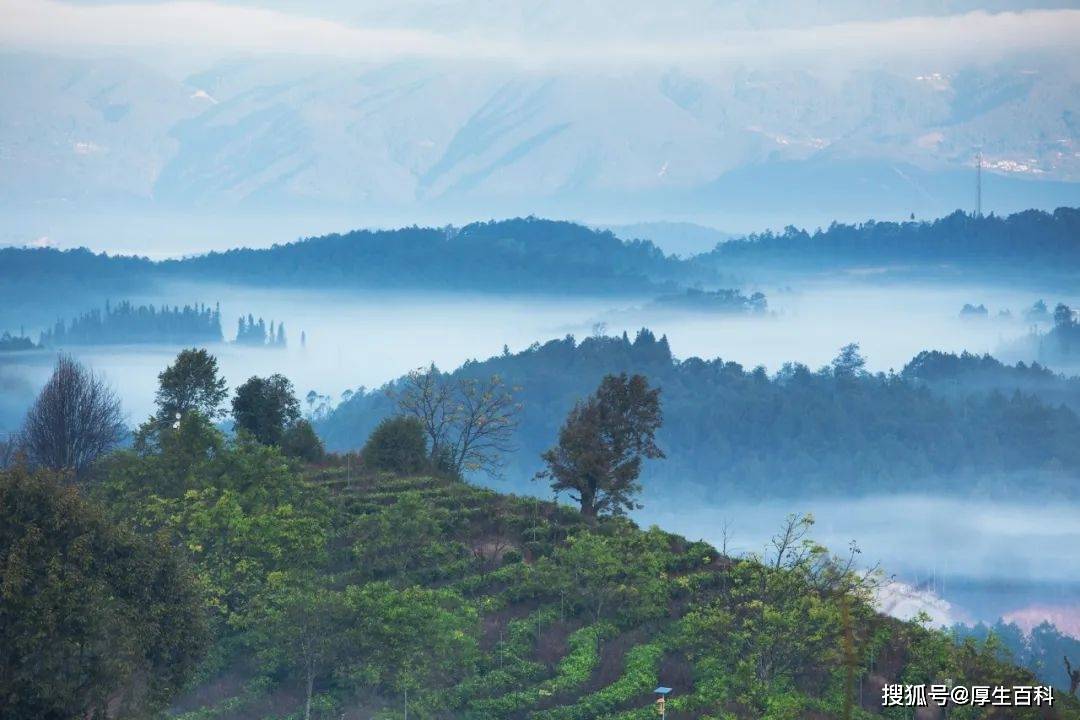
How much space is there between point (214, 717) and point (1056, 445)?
174965 mm

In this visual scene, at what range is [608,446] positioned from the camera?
57.2 metres

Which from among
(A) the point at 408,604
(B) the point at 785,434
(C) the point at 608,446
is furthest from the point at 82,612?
(B) the point at 785,434

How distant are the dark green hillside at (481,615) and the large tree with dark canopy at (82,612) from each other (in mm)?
2863

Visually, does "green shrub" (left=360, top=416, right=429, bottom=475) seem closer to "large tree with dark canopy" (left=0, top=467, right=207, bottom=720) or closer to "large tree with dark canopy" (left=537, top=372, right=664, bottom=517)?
"large tree with dark canopy" (left=537, top=372, right=664, bottom=517)

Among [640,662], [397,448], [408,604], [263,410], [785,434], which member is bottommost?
[640,662]

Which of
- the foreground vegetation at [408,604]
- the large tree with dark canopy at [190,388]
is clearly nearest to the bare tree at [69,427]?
the large tree with dark canopy at [190,388]

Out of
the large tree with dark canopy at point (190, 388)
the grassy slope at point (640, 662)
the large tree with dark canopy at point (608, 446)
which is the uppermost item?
the large tree with dark canopy at point (190, 388)

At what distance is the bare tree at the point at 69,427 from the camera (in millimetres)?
61000

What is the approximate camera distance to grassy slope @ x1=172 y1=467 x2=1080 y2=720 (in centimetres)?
3862

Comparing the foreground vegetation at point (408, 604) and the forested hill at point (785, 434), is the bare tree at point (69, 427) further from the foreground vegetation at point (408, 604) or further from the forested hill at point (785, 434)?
the forested hill at point (785, 434)

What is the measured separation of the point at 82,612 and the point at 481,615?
16.0 metres

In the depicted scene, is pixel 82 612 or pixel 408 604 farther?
pixel 408 604

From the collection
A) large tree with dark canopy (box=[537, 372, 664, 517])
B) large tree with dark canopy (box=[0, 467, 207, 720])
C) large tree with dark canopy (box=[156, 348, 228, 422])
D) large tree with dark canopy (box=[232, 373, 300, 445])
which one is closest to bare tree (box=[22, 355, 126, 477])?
large tree with dark canopy (box=[156, 348, 228, 422])

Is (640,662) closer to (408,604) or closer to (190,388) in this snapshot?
(408,604)
